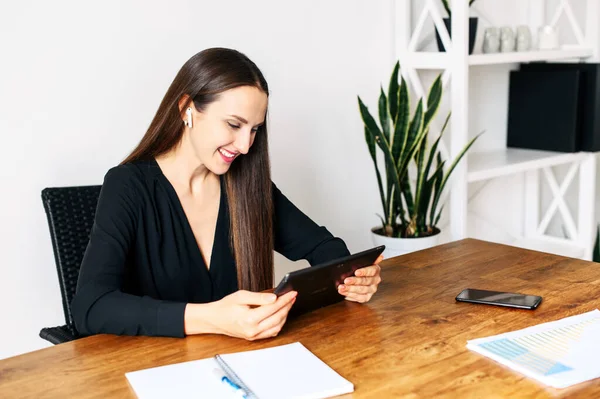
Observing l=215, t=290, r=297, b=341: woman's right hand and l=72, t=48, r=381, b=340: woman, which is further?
l=72, t=48, r=381, b=340: woman

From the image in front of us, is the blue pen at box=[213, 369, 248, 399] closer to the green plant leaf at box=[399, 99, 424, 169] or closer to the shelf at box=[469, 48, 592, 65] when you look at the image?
the green plant leaf at box=[399, 99, 424, 169]

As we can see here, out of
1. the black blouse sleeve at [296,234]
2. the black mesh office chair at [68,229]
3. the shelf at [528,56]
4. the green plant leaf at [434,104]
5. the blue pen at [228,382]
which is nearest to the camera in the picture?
the blue pen at [228,382]

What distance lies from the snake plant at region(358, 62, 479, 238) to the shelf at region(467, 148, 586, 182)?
27cm

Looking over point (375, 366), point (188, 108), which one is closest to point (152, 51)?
point (188, 108)

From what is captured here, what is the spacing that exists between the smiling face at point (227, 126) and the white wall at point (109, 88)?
2.10 ft

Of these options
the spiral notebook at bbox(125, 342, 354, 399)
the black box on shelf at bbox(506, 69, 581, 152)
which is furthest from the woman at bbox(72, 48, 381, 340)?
the black box on shelf at bbox(506, 69, 581, 152)

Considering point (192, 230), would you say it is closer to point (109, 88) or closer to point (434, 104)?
point (109, 88)

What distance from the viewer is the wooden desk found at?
129 cm

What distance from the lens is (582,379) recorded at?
1300 millimetres

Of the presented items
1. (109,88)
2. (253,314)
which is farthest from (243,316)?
(109,88)

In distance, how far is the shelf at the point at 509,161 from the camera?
3217 mm

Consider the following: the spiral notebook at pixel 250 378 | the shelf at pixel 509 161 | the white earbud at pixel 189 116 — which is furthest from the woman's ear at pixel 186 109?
the shelf at pixel 509 161

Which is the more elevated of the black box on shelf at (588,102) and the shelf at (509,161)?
the black box on shelf at (588,102)

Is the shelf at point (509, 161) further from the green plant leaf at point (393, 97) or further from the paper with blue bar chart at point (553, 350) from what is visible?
the paper with blue bar chart at point (553, 350)
